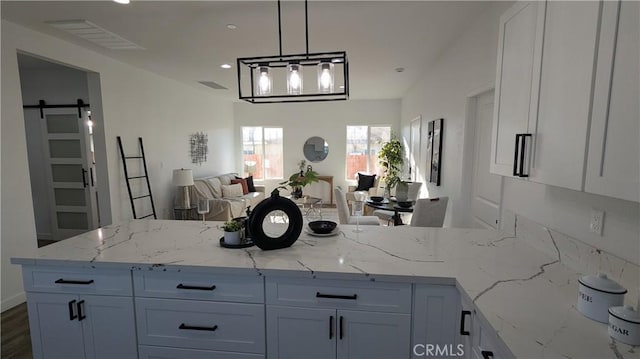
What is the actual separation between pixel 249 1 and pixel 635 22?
2454 mm

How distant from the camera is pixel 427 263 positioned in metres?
1.50

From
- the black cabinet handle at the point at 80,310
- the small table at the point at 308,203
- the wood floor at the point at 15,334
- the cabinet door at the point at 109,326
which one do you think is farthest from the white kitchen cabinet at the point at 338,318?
the small table at the point at 308,203

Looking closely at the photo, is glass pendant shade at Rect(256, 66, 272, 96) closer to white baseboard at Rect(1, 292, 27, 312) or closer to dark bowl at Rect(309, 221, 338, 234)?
dark bowl at Rect(309, 221, 338, 234)

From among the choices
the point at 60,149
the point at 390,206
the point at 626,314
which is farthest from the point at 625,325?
the point at 60,149

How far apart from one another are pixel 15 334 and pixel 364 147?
22.8 feet

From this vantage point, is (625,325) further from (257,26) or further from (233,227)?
(257,26)

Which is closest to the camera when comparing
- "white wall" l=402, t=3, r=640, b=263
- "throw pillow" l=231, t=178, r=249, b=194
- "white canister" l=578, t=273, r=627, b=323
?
"white canister" l=578, t=273, r=627, b=323

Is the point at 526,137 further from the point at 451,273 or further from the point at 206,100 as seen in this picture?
the point at 206,100

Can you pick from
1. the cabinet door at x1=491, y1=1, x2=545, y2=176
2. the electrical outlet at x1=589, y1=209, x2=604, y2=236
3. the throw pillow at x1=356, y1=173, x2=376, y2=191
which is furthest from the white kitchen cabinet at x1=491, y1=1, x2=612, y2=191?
the throw pillow at x1=356, y1=173, x2=376, y2=191

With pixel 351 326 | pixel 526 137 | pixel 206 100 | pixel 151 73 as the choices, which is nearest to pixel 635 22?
pixel 526 137

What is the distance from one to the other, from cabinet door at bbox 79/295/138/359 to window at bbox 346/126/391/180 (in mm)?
6618

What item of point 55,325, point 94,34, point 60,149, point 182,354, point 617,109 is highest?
point 94,34

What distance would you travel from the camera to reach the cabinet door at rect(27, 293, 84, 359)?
1.60 m

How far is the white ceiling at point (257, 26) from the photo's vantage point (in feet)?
8.43
